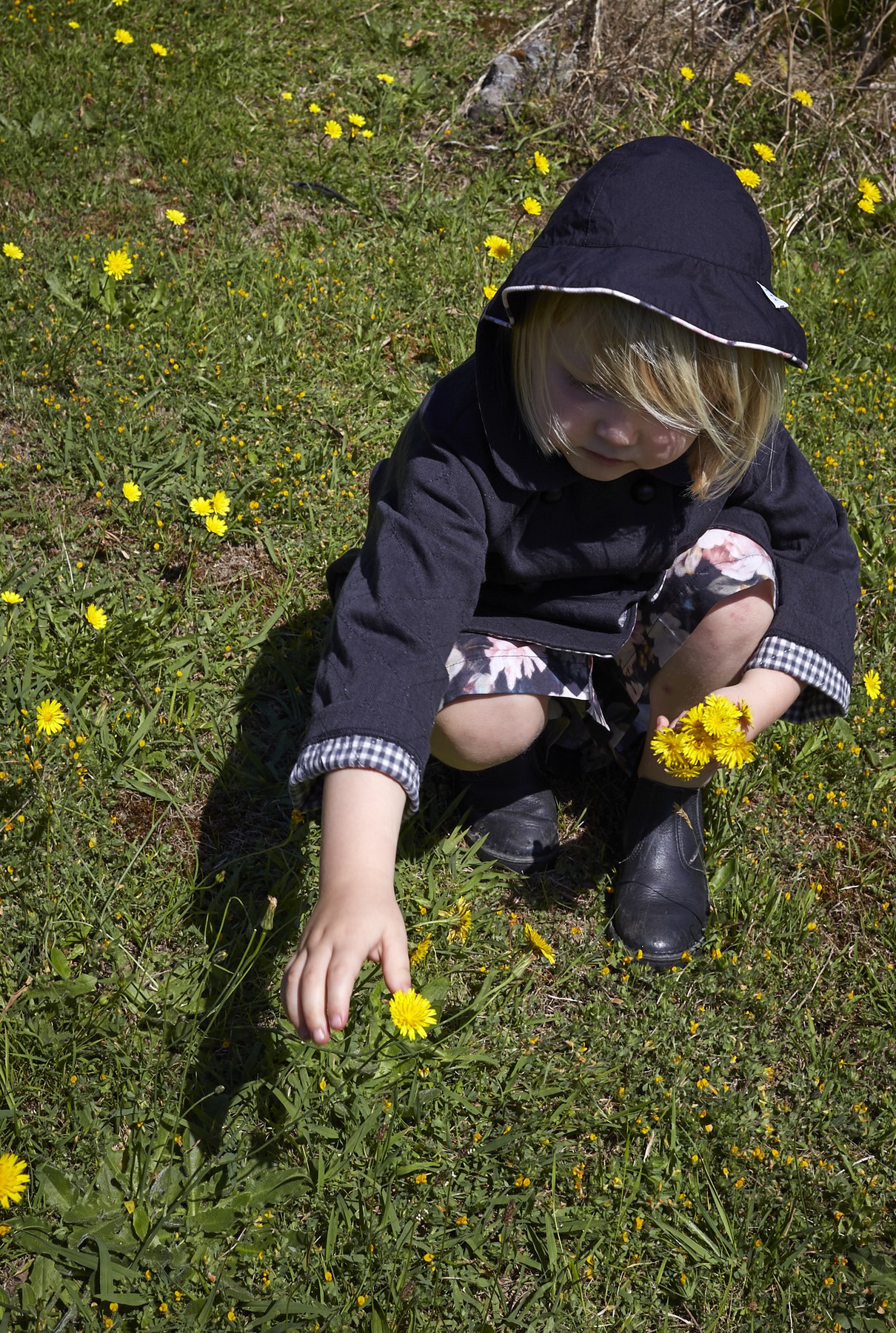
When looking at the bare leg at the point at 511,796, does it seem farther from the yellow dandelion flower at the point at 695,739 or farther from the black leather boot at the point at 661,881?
the yellow dandelion flower at the point at 695,739

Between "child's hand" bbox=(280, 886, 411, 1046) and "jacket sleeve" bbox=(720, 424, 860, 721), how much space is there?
1.01 metres

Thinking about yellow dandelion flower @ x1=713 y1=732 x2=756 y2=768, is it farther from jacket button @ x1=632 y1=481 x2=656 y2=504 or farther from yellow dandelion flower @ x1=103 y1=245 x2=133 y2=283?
yellow dandelion flower @ x1=103 y1=245 x2=133 y2=283

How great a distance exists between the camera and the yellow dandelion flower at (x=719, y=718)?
5.40 ft

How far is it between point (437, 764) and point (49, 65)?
2.81 m

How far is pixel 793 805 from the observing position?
8.15 feet

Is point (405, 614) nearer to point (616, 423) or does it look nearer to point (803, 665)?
point (616, 423)

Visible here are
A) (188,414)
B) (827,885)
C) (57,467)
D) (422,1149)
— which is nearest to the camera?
(422,1149)

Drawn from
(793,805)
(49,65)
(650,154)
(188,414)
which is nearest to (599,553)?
(650,154)

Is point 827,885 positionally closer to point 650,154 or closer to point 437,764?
point 437,764

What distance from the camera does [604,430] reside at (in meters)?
1.62

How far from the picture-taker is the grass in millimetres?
1727

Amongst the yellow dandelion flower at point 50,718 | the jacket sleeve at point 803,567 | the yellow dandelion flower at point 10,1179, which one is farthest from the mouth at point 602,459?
the yellow dandelion flower at point 10,1179

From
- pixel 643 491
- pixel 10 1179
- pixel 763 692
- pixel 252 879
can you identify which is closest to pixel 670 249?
pixel 643 491

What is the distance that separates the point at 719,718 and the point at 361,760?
1.88 feet
